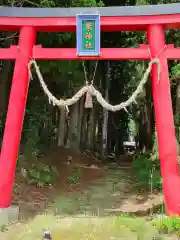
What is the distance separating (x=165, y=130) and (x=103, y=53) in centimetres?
199

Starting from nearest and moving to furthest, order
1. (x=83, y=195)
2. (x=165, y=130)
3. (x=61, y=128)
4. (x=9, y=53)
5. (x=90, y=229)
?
1. (x=90, y=229)
2. (x=165, y=130)
3. (x=9, y=53)
4. (x=83, y=195)
5. (x=61, y=128)

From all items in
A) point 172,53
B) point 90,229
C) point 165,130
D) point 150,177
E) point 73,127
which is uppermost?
point 73,127

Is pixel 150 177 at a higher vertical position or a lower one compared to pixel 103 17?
lower

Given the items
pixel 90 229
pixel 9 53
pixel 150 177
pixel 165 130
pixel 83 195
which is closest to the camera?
pixel 90 229

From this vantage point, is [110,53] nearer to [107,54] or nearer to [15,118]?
[107,54]

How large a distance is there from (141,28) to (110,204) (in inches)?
197

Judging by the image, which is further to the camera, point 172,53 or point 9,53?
point 9,53

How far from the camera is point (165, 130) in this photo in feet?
24.8

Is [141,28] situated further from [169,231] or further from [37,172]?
[37,172]

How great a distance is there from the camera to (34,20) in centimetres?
818

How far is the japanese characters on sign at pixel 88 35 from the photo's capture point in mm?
7867

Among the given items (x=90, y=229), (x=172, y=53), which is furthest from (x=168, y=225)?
(x=172, y=53)

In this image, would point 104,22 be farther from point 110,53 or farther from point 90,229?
point 90,229

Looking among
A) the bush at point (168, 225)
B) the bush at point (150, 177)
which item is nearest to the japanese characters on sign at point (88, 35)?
the bush at point (168, 225)
